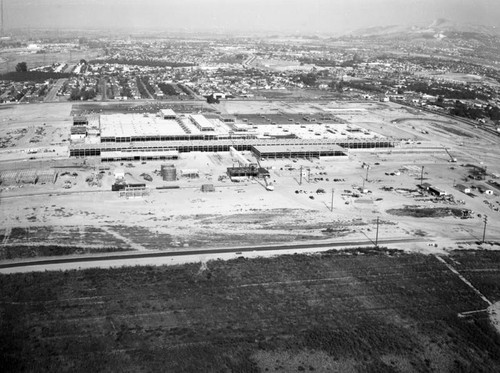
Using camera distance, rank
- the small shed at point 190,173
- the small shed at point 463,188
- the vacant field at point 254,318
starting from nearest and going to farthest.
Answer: the vacant field at point 254,318 → the small shed at point 463,188 → the small shed at point 190,173

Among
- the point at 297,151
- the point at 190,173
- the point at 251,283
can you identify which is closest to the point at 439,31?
the point at 297,151

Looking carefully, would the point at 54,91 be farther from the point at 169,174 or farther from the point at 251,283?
the point at 251,283

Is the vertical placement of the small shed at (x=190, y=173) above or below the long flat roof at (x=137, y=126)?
below

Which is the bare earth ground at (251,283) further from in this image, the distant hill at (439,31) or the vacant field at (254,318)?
the distant hill at (439,31)

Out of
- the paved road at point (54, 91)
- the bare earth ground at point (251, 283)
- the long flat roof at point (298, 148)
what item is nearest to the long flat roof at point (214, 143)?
the long flat roof at point (298, 148)

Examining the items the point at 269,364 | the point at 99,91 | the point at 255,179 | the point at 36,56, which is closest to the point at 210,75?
the point at 99,91

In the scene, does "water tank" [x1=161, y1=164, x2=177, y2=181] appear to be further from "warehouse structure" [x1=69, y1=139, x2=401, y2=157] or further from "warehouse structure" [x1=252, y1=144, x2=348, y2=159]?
"warehouse structure" [x1=252, y1=144, x2=348, y2=159]
